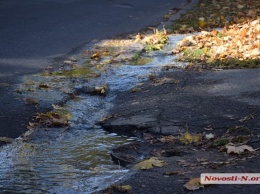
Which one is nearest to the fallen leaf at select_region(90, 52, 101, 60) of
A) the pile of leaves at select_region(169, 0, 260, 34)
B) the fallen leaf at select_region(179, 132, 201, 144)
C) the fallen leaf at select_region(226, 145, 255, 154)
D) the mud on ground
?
the mud on ground

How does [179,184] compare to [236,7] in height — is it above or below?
below

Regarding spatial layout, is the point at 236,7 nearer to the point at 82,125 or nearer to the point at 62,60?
the point at 62,60

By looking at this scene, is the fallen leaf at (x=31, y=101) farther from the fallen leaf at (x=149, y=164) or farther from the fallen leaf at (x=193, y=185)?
the fallen leaf at (x=193, y=185)

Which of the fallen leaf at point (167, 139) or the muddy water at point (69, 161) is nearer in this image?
the muddy water at point (69, 161)

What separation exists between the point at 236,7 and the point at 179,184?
1067cm

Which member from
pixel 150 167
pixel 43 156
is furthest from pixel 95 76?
pixel 150 167

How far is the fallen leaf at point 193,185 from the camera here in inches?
150

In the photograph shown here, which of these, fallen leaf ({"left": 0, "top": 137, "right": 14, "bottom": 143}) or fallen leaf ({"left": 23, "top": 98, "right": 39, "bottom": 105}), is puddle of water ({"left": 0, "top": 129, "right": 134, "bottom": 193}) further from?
fallen leaf ({"left": 23, "top": 98, "right": 39, "bottom": 105})

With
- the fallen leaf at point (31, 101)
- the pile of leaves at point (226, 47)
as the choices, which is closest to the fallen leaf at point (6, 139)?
the fallen leaf at point (31, 101)

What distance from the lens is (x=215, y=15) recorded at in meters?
12.8

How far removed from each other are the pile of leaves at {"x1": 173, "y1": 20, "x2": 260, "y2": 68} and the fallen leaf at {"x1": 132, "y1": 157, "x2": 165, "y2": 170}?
3.28 metres

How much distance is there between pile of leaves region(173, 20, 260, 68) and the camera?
25.8 ft

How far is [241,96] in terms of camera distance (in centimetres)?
602

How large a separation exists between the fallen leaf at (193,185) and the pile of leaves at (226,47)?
3692 mm
